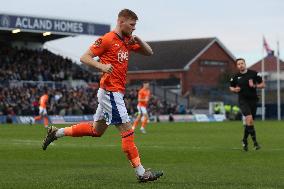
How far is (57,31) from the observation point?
58.7 metres

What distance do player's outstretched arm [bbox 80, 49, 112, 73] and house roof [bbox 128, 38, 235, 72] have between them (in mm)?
78335

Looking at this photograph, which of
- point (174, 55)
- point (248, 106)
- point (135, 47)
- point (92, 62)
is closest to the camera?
point (92, 62)

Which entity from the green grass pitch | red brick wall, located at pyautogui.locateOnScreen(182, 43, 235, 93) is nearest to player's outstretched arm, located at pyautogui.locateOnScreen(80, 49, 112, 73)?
the green grass pitch

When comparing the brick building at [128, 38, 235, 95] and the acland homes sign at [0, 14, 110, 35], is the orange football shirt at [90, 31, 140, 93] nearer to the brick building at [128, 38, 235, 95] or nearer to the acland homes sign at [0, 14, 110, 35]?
the acland homes sign at [0, 14, 110, 35]

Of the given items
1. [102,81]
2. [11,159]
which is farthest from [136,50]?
[11,159]

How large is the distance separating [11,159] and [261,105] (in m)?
56.7

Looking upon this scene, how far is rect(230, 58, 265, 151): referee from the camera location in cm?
1836

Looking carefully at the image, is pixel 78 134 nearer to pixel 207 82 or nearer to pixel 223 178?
pixel 223 178

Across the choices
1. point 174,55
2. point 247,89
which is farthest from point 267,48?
point 247,89

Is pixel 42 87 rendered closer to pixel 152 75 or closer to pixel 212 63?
pixel 152 75

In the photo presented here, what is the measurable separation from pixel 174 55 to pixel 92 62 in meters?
83.1

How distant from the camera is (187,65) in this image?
289ft

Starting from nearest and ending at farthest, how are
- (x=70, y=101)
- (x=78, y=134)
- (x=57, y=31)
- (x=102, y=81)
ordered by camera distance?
(x=102, y=81), (x=78, y=134), (x=70, y=101), (x=57, y=31)

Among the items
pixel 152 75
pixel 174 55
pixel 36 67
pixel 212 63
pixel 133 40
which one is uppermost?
Result: pixel 174 55
